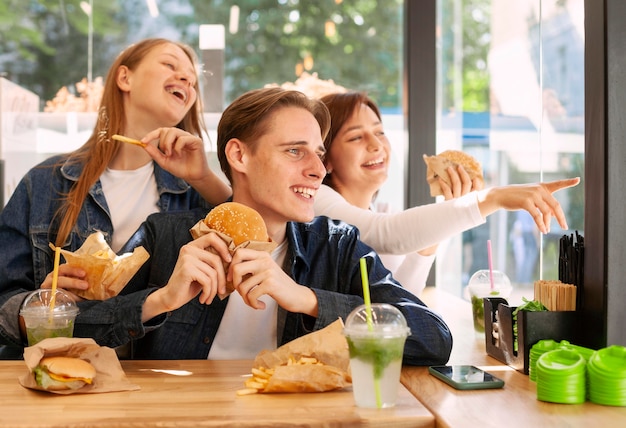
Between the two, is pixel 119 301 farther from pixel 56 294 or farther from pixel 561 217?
pixel 561 217

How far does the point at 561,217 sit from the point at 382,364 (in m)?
0.73

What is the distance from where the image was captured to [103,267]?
1910 mm

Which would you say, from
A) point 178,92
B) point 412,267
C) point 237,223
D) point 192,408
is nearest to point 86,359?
point 192,408

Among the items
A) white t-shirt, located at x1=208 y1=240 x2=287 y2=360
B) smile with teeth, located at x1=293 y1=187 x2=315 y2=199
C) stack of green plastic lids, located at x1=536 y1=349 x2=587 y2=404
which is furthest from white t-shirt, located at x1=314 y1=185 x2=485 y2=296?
stack of green plastic lids, located at x1=536 y1=349 x2=587 y2=404

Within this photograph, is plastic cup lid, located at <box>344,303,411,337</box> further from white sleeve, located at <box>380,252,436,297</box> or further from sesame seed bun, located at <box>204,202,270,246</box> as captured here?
white sleeve, located at <box>380,252,436,297</box>

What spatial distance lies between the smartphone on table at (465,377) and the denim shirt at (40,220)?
3.34 feet

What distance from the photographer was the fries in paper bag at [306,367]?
1.54m

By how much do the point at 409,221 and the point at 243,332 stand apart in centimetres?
65

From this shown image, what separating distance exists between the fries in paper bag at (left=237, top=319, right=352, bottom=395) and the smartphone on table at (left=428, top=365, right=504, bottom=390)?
0.22 m

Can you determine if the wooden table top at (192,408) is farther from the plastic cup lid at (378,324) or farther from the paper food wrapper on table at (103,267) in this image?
the paper food wrapper on table at (103,267)

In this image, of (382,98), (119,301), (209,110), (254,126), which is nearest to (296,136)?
(254,126)

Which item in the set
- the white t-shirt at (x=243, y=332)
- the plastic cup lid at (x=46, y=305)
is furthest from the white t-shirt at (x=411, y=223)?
the plastic cup lid at (x=46, y=305)

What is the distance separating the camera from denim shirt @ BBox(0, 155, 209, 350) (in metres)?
2.37

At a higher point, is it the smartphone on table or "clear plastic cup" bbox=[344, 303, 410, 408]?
"clear plastic cup" bbox=[344, 303, 410, 408]
